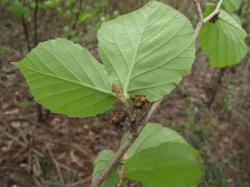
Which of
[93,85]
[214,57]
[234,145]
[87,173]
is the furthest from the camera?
[234,145]

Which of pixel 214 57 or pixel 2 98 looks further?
pixel 2 98

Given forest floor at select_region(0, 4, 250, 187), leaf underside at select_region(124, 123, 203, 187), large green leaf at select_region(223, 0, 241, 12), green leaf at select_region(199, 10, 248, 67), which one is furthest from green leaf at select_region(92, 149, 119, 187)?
forest floor at select_region(0, 4, 250, 187)

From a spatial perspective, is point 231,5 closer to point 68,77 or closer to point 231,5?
point 231,5

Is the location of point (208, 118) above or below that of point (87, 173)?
below

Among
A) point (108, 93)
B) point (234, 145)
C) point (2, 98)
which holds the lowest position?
point (234, 145)

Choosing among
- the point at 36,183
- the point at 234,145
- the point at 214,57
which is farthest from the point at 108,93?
the point at 234,145

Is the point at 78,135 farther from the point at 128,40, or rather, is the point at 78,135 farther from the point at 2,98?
the point at 128,40

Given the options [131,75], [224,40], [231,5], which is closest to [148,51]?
[131,75]
